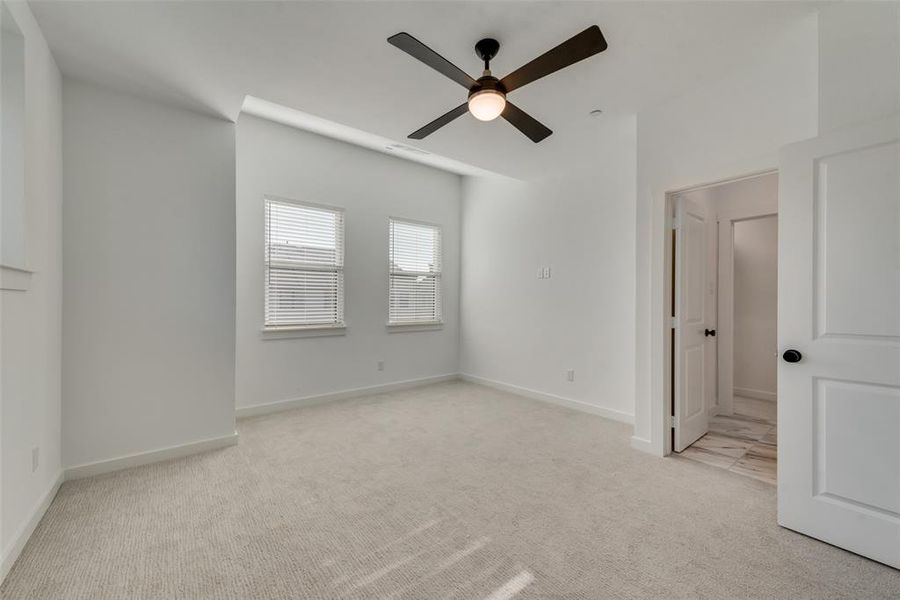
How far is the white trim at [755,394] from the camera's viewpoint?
465cm

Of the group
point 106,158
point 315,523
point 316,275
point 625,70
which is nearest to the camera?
point 315,523

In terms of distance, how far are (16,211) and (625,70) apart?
3.54m

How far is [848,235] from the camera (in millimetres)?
1926

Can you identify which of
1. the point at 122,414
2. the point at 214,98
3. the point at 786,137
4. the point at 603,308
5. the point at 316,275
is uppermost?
the point at 214,98

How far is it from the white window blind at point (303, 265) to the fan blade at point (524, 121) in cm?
276

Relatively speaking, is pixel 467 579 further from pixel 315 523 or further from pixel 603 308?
pixel 603 308

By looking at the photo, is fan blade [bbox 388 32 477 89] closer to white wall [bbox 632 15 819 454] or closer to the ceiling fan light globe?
the ceiling fan light globe

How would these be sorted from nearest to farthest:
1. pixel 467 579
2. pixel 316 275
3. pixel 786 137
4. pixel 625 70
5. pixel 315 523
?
pixel 467 579 < pixel 315 523 < pixel 786 137 < pixel 625 70 < pixel 316 275

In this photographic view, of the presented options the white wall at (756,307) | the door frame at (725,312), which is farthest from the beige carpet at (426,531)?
the white wall at (756,307)

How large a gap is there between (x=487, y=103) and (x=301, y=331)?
320 centimetres

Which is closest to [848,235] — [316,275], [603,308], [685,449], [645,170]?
[645,170]

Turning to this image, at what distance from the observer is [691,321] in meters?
3.23

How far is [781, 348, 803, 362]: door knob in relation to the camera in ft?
6.72

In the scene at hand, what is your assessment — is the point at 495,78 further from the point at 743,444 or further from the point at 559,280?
the point at 743,444
